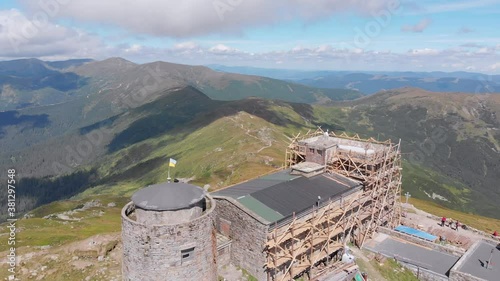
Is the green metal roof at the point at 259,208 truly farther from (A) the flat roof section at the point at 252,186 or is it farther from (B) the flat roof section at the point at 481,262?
(B) the flat roof section at the point at 481,262

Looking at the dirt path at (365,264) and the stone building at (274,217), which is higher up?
the stone building at (274,217)

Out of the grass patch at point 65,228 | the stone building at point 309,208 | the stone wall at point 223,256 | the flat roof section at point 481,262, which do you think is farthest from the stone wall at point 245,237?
the flat roof section at point 481,262

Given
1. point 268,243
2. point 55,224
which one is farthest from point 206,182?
point 268,243

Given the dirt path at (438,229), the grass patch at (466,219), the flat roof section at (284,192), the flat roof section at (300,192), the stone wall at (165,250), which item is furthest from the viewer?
the grass patch at (466,219)

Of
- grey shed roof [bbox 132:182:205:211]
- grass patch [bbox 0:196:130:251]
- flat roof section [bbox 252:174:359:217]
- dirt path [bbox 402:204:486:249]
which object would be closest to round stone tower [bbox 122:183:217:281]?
grey shed roof [bbox 132:182:205:211]

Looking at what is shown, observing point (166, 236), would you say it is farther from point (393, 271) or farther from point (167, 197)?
point (393, 271)

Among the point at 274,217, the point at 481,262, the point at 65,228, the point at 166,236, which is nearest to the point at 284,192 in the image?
the point at 274,217

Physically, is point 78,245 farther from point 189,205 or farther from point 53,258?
point 189,205
